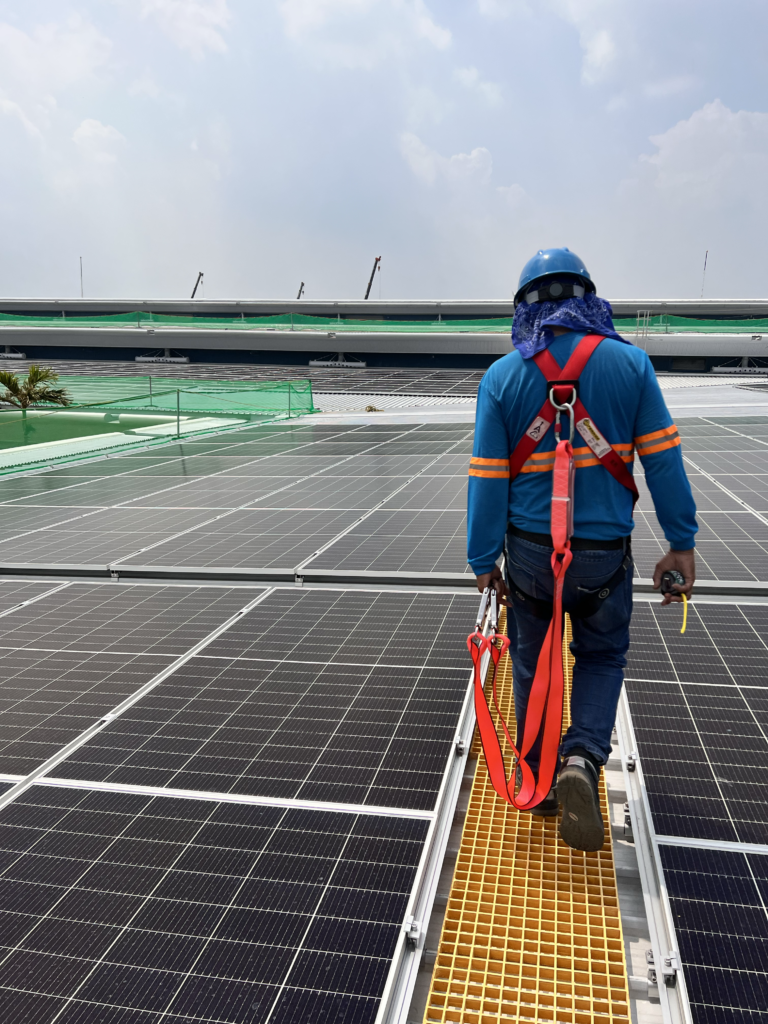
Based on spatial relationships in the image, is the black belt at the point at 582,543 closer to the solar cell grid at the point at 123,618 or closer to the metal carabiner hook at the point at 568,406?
the metal carabiner hook at the point at 568,406

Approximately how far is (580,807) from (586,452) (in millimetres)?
1395

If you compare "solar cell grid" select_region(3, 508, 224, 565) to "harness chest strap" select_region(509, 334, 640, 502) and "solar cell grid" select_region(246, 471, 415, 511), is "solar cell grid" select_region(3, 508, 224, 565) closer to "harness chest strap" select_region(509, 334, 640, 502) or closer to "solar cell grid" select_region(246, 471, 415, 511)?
"solar cell grid" select_region(246, 471, 415, 511)

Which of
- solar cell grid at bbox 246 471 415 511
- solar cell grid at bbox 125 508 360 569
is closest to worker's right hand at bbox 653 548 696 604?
solar cell grid at bbox 125 508 360 569

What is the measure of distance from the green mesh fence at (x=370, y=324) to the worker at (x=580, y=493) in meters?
34.3

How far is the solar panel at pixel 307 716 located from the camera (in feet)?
11.7

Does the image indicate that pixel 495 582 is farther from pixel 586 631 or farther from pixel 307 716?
pixel 307 716

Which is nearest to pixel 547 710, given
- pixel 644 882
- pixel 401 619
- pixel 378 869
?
pixel 644 882

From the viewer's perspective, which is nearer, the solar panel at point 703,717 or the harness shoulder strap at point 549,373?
the harness shoulder strap at point 549,373

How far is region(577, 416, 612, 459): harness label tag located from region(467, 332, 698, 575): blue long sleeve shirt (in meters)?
0.03

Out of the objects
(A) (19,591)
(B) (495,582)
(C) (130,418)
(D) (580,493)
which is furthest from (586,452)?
(C) (130,418)

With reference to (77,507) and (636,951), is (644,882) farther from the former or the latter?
(77,507)

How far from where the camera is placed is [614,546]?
3123mm

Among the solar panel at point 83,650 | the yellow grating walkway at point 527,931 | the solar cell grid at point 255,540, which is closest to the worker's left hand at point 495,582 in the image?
the yellow grating walkway at point 527,931

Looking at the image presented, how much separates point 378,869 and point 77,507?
801 cm
